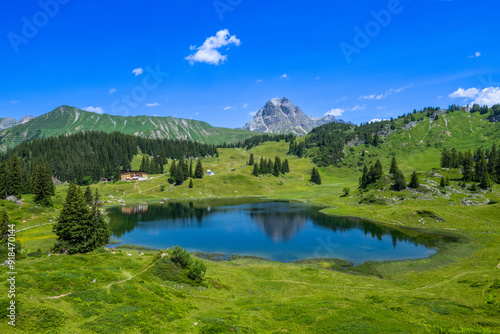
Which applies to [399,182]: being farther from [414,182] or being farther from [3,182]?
[3,182]

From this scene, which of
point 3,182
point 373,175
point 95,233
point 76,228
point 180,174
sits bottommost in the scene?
point 95,233

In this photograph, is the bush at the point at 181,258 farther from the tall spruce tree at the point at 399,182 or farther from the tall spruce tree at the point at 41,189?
the tall spruce tree at the point at 399,182

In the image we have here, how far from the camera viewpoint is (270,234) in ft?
275

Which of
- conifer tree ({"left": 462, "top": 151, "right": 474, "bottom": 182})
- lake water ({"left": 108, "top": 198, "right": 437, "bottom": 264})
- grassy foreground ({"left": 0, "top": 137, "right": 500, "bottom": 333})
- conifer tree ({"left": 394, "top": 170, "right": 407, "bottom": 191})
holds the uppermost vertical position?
conifer tree ({"left": 462, "top": 151, "right": 474, "bottom": 182})

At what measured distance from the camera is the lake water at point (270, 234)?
216ft

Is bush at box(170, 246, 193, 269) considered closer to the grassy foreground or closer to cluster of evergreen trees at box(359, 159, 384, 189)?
the grassy foreground

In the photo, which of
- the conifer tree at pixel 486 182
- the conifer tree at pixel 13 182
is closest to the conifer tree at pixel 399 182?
the conifer tree at pixel 486 182

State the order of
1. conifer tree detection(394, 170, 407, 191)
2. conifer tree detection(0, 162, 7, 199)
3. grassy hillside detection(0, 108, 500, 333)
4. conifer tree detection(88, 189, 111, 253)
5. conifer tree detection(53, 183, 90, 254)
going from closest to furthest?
1. grassy hillside detection(0, 108, 500, 333)
2. conifer tree detection(53, 183, 90, 254)
3. conifer tree detection(88, 189, 111, 253)
4. conifer tree detection(0, 162, 7, 199)
5. conifer tree detection(394, 170, 407, 191)

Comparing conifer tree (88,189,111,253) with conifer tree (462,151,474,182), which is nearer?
conifer tree (88,189,111,253)

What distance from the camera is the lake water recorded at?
65750 millimetres

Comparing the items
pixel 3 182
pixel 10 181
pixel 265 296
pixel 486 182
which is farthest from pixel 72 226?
pixel 486 182

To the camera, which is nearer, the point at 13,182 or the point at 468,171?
the point at 13,182

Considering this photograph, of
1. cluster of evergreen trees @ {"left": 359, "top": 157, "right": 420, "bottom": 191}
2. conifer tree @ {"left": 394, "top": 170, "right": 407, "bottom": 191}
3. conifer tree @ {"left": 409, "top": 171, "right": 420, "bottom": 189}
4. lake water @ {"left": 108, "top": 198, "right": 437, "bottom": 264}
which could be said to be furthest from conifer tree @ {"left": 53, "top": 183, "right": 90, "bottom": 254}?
conifer tree @ {"left": 409, "top": 171, "right": 420, "bottom": 189}

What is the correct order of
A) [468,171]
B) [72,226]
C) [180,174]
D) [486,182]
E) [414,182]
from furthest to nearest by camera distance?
1. [180,174]
2. [414,182]
3. [468,171]
4. [486,182]
5. [72,226]
